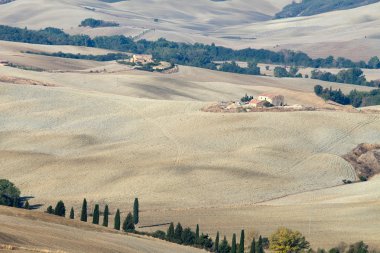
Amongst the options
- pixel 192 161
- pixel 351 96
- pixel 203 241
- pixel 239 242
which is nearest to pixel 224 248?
pixel 203 241

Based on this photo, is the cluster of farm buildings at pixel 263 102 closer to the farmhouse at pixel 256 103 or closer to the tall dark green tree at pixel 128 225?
the farmhouse at pixel 256 103

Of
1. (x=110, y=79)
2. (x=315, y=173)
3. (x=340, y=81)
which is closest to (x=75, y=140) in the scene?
(x=315, y=173)

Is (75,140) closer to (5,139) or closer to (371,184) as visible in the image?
(5,139)

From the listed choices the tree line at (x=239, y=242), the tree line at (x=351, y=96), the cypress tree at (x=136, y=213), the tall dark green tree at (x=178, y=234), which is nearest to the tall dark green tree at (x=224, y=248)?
the tree line at (x=239, y=242)

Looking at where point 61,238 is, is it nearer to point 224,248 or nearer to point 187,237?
point 224,248

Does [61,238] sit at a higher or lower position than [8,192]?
higher
